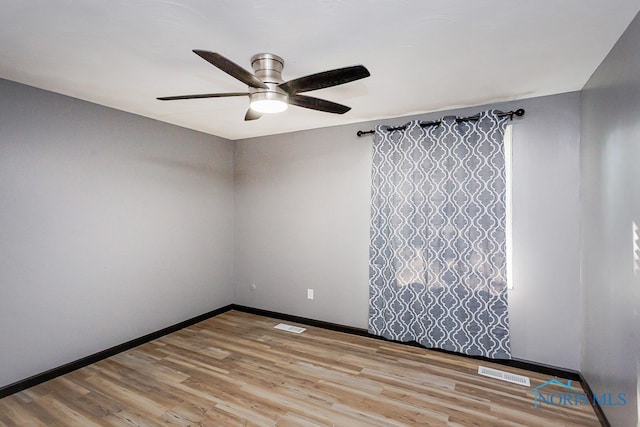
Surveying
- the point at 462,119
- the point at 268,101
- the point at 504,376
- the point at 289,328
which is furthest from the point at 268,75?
the point at 504,376

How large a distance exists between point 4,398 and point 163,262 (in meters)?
1.60

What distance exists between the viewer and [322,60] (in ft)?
6.68

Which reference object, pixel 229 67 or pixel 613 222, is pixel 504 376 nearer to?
pixel 613 222

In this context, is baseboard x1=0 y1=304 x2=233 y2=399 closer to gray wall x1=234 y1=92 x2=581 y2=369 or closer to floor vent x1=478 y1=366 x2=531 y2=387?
gray wall x1=234 y1=92 x2=581 y2=369

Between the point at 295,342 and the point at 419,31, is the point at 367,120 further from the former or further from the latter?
the point at 295,342

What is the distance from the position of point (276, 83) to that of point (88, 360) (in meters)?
2.98

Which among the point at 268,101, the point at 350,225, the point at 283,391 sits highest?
the point at 268,101

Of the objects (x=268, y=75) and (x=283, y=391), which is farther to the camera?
(x=283, y=391)

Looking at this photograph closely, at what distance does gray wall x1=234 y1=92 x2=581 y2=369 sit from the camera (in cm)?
265

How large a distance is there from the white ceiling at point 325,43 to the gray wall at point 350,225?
646 millimetres

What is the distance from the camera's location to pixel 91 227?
2932 mm

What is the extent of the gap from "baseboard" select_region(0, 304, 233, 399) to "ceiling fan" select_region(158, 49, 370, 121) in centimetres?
251

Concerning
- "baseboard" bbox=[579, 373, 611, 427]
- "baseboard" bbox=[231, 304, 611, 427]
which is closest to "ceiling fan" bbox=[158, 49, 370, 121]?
"baseboard" bbox=[231, 304, 611, 427]

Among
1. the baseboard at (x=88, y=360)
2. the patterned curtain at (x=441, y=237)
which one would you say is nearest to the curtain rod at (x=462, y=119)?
the patterned curtain at (x=441, y=237)
